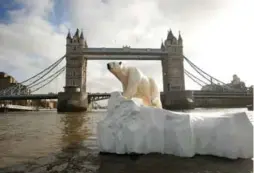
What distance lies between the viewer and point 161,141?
4215 millimetres

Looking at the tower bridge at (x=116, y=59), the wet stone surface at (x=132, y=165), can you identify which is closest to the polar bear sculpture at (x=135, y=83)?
the wet stone surface at (x=132, y=165)

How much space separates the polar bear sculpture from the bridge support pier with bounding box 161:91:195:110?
34.6 m

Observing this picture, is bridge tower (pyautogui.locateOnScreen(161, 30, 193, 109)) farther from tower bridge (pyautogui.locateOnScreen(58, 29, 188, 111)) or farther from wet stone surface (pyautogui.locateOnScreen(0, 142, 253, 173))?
wet stone surface (pyautogui.locateOnScreen(0, 142, 253, 173))

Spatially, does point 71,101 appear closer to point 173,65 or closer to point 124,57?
point 124,57

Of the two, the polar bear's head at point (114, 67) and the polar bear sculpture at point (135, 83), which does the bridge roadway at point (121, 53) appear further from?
the polar bear's head at point (114, 67)

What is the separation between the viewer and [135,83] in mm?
4906

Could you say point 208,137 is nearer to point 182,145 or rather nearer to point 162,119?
point 182,145

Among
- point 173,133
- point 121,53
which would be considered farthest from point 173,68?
point 173,133

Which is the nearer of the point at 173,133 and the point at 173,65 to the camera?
the point at 173,133

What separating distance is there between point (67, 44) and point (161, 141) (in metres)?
61.8

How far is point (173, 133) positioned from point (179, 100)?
36888 mm

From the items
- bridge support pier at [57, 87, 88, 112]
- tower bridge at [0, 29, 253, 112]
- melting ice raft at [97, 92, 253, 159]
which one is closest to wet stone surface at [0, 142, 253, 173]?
melting ice raft at [97, 92, 253, 159]

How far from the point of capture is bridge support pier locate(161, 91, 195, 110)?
39125 millimetres

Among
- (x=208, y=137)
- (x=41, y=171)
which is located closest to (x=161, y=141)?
(x=208, y=137)
